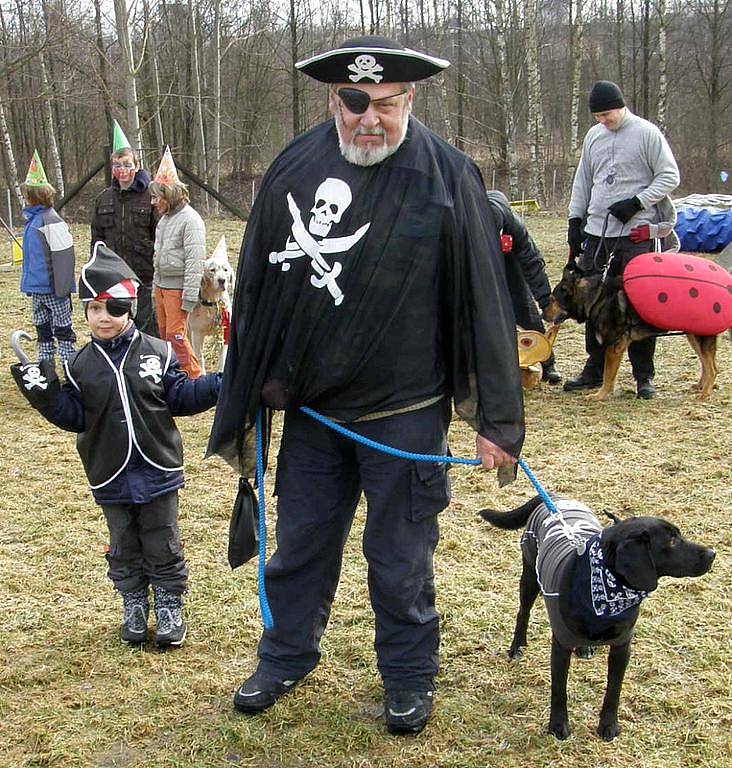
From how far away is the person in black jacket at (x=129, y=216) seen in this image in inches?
284

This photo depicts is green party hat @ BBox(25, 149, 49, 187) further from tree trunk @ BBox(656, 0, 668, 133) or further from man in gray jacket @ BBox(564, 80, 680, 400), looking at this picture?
tree trunk @ BBox(656, 0, 668, 133)

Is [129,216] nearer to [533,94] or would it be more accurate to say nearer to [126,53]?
[126,53]

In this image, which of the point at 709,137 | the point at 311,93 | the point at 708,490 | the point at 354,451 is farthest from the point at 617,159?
the point at 311,93

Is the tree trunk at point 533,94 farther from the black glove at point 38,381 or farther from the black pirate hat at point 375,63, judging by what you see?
the black glove at point 38,381

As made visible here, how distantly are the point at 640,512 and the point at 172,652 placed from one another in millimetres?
2604

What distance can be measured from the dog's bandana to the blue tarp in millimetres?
12618

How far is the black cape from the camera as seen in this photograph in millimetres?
2711

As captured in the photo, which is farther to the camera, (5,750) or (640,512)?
(640,512)

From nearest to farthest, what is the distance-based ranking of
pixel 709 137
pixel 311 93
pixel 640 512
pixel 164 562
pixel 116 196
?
1. pixel 164 562
2. pixel 640 512
3. pixel 116 196
4. pixel 709 137
5. pixel 311 93

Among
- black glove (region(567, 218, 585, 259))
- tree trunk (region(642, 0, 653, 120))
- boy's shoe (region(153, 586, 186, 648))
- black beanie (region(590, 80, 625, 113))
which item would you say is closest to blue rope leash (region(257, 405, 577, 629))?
boy's shoe (region(153, 586, 186, 648))

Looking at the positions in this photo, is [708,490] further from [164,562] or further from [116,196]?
[116,196]

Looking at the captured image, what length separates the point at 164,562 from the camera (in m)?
3.51

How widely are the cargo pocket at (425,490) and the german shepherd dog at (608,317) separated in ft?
13.5

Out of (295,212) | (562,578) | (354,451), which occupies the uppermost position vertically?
(295,212)
